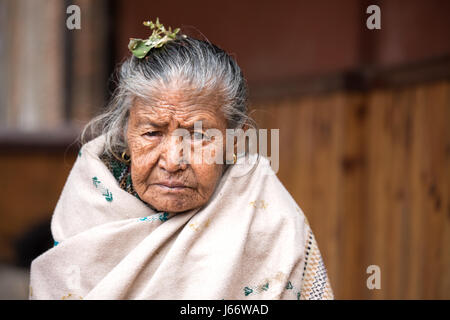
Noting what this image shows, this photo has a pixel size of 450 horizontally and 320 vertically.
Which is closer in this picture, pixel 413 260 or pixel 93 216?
pixel 93 216

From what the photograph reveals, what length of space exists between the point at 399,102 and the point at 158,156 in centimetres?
234

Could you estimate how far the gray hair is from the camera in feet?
7.17

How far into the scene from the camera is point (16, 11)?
5961mm

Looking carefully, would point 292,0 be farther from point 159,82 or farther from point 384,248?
point 159,82

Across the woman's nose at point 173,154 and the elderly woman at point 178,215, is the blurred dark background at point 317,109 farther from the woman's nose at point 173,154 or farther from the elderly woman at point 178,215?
the woman's nose at point 173,154

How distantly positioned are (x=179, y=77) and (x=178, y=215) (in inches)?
22.1

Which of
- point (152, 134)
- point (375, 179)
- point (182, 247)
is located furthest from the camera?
point (375, 179)

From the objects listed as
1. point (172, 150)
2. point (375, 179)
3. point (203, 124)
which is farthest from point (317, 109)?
point (172, 150)

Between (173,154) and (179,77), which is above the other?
(179,77)

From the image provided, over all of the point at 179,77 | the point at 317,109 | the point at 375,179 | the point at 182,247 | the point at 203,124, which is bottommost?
the point at 375,179

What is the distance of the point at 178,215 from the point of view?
2236mm

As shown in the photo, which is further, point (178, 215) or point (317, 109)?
point (317, 109)

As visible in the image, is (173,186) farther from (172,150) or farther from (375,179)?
(375,179)
